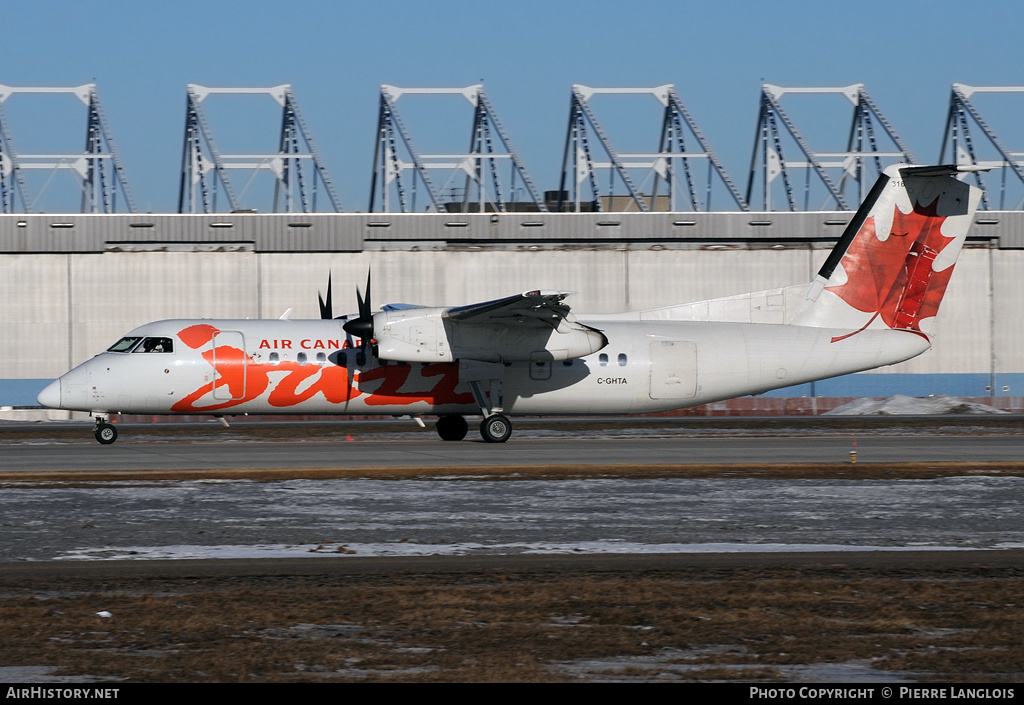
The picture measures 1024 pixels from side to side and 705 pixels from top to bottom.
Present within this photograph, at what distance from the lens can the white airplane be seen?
2539 centimetres

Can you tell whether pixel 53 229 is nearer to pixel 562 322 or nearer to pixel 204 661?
pixel 562 322

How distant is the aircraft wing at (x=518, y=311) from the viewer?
2498 centimetres

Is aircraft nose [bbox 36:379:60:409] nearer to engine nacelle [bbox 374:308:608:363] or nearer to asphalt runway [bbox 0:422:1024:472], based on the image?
asphalt runway [bbox 0:422:1024:472]

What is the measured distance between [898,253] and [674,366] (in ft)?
21.7

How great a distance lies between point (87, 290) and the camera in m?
47.2

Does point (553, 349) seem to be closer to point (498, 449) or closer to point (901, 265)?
point (498, 449)

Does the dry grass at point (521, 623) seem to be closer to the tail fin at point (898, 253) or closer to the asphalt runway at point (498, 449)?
the asphalt runway at point (498, 449)

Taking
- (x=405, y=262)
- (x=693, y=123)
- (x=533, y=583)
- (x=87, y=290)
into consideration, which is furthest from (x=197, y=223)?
(x=533, y=583)

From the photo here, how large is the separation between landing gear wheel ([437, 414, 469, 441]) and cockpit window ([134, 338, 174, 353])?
7048 millimetres

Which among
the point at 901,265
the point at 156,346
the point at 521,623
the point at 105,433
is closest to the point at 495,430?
the point at 156,346

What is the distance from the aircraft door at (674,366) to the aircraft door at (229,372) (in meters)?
10.1

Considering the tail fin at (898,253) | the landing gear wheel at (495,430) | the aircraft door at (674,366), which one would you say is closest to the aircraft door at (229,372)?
the landing gear wheel at (495,430)

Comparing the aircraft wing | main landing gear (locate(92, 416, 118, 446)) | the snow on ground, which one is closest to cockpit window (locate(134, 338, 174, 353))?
main landing gear (locate(92, 416, 118, 446))

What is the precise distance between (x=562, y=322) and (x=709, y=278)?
2467cm
